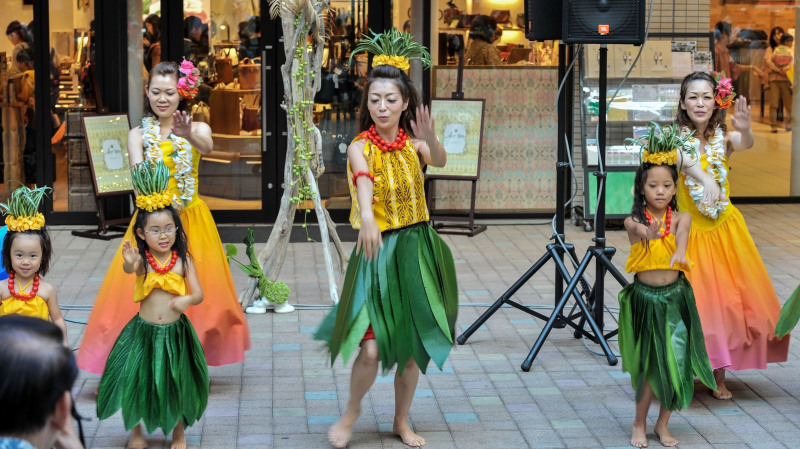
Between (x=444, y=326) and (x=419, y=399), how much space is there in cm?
94

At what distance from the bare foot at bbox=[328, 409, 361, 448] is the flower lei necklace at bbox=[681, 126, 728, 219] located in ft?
6.85

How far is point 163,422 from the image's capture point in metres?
4.98

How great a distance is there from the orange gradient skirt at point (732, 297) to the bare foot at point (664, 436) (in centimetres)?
65

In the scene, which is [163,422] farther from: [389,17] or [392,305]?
[389,17]

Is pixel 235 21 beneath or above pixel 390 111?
above

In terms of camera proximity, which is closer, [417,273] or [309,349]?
[417,273]

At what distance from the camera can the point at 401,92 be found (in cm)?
521

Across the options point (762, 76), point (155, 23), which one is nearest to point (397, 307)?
point (155, 23)

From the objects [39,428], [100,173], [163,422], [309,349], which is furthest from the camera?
[100,173]

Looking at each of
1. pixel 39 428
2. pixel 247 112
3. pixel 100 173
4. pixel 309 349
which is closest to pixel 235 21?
pixel 247 112

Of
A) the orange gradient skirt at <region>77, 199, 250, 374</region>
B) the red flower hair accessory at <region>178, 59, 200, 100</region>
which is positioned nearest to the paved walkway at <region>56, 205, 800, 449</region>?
the orange gradient skirt at <region>77, 199, 250, 374</region>

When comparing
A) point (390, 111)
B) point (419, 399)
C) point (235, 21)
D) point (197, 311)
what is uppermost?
point (235, 21)

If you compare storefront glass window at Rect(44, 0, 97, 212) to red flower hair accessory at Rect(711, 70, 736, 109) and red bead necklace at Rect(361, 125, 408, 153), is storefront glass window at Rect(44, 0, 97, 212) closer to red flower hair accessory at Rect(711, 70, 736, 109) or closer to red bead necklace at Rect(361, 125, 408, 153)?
red bead necklace at Rect(361, 125, 408, 153)

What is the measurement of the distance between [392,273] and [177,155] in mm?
1534
